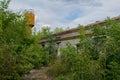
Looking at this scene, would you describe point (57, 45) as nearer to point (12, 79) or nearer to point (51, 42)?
point (51, 42)

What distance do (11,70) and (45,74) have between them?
138 inches

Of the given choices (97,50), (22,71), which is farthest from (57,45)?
(97,50)

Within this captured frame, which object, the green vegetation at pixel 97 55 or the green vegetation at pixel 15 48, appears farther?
the green vegetation at pixel 15 48

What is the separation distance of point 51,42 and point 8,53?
10.7 m

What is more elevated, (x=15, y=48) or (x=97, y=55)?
(x=15, y=48)

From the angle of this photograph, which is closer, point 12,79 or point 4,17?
point 12,79

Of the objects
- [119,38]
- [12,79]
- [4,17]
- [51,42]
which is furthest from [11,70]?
[51,42]

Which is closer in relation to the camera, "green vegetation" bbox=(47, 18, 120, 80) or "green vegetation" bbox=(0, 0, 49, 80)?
"green vegetation" bbox=(47, 18, 120, 80)

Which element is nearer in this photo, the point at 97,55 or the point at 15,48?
the point at 97,55

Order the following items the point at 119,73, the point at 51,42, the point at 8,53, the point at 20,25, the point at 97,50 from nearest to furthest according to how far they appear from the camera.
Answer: the point at 119,73 → the point at 97,50 → the point at 8,53 → the point at 20,25 → the point at 51,42

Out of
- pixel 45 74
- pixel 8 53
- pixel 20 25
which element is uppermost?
pixel 20 25

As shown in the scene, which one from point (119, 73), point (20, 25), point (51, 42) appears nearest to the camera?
point (119, 73)

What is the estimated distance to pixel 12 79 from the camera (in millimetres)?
15422

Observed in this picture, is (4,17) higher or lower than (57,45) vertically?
higher
